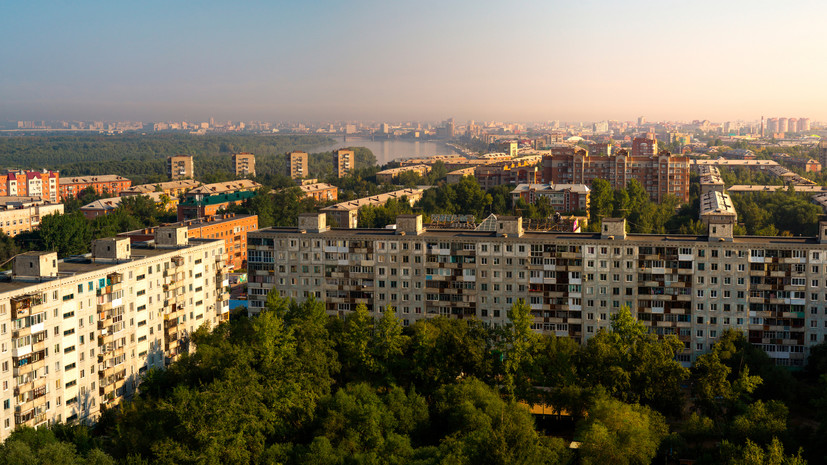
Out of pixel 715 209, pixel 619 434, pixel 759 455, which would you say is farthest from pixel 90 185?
pixel 759 455

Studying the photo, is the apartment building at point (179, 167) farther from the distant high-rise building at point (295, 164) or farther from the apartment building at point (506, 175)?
the apartment building at point (506, 175)

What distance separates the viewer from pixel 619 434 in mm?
12797

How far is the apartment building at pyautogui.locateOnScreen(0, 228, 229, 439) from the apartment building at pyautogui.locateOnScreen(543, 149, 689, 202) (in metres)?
30.5

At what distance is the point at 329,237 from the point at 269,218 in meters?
20.3

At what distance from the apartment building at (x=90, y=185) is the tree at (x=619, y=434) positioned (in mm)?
44782

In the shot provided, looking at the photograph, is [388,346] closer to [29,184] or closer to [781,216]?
[781,216]

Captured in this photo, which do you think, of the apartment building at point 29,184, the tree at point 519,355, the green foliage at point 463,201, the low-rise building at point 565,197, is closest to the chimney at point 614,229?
the tree at point 519,355

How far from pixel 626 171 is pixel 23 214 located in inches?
1249

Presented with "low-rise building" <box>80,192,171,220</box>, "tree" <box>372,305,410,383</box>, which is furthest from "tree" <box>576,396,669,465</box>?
"low-rise building" <box>80,192,171,220</box>

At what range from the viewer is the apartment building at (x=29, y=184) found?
4959 centimetres

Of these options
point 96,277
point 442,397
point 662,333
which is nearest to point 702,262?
point 662,333

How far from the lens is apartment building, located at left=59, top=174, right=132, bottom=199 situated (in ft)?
171

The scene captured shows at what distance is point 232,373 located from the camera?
1384cm

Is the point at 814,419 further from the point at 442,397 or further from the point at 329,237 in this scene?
the point at 329,237
